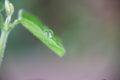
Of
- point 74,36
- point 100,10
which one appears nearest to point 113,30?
point 100,10

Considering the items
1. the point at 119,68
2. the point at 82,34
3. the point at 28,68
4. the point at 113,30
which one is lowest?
the point at 28,68

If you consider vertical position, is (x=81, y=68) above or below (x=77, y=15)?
below

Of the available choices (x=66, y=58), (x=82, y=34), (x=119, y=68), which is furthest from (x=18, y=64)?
(x=119, y=68)

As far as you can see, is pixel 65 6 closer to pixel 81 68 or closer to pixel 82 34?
pixel 82 34

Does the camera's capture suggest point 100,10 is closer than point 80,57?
No

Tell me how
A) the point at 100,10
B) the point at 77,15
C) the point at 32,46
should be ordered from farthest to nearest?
the point at 100,10, the point at 77,15, the point at 32,46

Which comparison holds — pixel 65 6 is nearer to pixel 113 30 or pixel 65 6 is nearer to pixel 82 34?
pixel 82 34

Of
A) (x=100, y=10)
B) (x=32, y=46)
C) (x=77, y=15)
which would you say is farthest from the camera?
(x=100, y=10)
